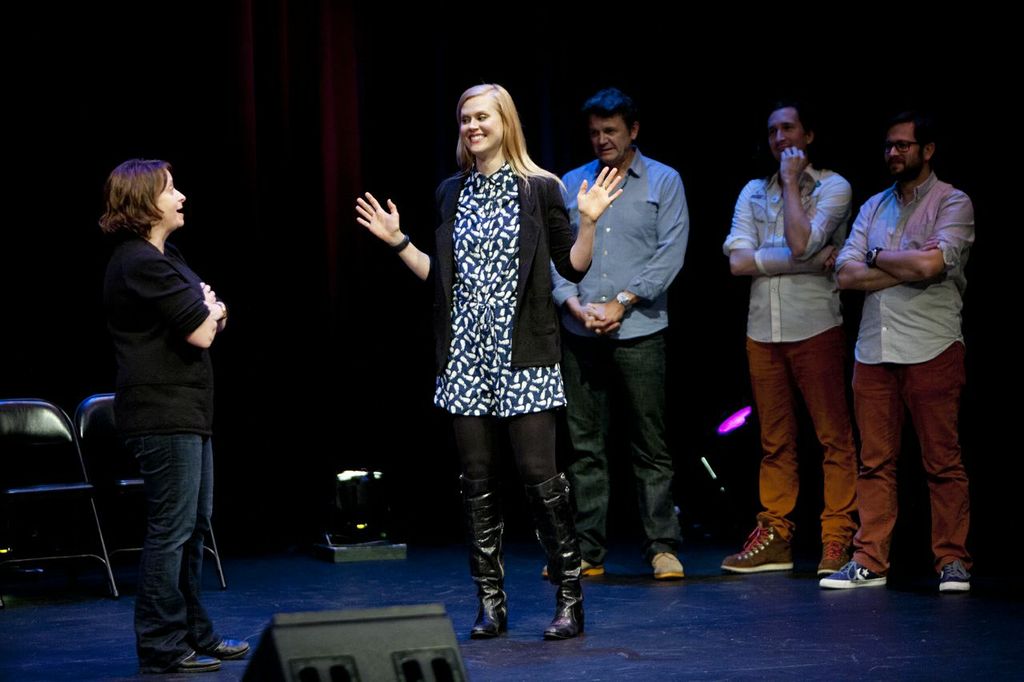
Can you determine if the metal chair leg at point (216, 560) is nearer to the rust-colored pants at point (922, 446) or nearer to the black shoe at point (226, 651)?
the black shoe at point (226, 651)

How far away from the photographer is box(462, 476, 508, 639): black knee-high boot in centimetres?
411

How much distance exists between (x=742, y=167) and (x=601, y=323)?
1.91 metres

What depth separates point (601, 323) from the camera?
16.9 ft

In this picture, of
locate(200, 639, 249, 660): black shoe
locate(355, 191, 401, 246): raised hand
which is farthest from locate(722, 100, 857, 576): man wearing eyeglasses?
locate(200, 639, 249, 660): black shoe

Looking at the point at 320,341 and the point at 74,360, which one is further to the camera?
the point at 320,341

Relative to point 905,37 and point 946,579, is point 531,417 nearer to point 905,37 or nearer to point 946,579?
point 946,579

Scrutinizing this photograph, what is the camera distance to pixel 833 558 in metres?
5.23

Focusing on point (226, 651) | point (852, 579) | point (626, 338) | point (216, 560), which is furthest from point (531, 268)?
point (216, 560)

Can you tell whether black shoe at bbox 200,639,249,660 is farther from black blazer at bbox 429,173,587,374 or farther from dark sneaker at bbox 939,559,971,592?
dark sneaker at bbox 939,559,971,592

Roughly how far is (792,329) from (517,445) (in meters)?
1.67

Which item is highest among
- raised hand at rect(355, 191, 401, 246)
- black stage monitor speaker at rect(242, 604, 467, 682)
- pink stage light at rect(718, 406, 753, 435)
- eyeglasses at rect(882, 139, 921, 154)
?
eyeglasses at rect(882, 139, 921, 154)

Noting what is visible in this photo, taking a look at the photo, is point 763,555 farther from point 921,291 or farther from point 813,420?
point 921,291

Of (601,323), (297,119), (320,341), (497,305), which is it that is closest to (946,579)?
(601,323)

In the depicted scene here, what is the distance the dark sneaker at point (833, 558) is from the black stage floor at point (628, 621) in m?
0.07
